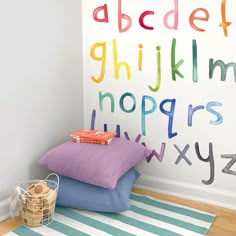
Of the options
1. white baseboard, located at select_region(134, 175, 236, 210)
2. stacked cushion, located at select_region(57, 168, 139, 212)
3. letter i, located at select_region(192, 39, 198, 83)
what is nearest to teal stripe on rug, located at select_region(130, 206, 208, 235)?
stacked cushion, located at select_region(57, 168, 139, 212)

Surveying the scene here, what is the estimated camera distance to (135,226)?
1.54 m

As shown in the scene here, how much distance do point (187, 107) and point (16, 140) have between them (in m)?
0.84

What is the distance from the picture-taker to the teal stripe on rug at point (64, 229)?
1485 mm

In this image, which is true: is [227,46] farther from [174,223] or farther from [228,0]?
[174,223]

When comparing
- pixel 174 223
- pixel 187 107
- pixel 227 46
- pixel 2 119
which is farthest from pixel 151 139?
pixel 2 119

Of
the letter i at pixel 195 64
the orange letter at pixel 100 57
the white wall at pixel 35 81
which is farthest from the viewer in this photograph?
the orange letter at pixel 100 57

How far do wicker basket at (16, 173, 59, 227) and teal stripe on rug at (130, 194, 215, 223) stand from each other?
1.53 ft

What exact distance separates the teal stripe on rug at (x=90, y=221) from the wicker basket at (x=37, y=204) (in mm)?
99

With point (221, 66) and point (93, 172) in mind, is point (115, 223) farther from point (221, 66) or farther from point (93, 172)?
point (221, 66)

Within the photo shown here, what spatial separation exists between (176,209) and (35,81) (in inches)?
36.3

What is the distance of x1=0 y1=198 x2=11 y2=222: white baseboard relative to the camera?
1612 millimetres

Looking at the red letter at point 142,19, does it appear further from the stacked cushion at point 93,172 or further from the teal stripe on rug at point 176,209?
the teal stripe on rug at point 176,209

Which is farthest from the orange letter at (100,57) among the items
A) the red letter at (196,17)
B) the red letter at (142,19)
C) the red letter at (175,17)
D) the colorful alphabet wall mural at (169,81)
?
the red letter at (196,17)

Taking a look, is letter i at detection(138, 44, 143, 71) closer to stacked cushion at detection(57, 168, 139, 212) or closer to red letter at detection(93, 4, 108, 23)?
red letter at detection(93, 4, 108, 23)
